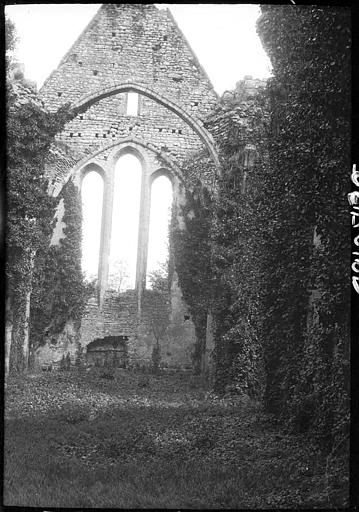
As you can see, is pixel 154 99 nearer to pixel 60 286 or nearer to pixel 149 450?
pixel 60 286

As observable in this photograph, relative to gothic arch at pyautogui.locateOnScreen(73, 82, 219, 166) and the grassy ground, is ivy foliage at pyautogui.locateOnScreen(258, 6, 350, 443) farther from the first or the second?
gothic arch at pyautogui.locateOnScreen(73, 82, 219, 166)

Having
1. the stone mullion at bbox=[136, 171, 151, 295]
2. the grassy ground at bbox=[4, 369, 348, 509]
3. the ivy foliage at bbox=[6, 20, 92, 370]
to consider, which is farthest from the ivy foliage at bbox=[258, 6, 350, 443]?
the ivy foliage at bbox=[6, 20, 92, 370]

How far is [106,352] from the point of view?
5898 mm

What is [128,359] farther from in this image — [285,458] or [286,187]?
[286,187]

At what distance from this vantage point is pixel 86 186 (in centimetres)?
636

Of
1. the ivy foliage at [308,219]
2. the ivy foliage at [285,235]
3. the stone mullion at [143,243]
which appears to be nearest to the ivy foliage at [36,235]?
the stone mullion at [143,243]

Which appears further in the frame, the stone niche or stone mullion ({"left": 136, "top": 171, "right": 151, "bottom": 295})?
stone mullion ({"left": 136, "top": 171, "right": 151, "bottom": 295})

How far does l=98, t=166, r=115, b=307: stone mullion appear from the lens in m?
6.10

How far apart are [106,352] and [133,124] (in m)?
2.44

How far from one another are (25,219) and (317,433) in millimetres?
3494

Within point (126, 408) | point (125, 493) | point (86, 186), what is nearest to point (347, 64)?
point (86, 186)

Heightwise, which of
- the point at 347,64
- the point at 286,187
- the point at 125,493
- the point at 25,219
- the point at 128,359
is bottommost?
the point at 125,493

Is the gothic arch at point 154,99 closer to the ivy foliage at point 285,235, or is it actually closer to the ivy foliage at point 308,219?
the ivy foliage at point 285,235

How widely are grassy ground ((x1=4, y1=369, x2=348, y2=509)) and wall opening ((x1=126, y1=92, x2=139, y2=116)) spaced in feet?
9.17
